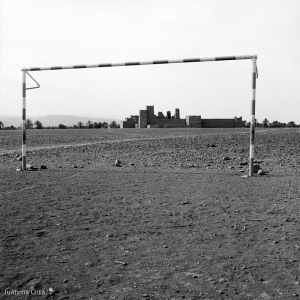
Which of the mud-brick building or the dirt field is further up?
the mud-brick building

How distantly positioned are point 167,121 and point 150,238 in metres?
58.0

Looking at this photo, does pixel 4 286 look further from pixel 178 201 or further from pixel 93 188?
pixel 93 188

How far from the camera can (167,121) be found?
61.8 m

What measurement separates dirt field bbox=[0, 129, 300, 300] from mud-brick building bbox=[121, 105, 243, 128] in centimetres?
5107

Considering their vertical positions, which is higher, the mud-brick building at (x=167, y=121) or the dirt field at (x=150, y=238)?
the mud-brick building at (x=167, y=121)

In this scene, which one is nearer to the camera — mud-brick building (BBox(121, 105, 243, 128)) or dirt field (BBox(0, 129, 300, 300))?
dirt field (BBox(0, 129, 300, 300))

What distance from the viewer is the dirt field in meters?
3.01

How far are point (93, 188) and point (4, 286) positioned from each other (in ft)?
13.5

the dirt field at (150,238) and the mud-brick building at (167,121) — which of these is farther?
the mud-brick building at (167,121)

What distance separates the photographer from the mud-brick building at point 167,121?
60156mm

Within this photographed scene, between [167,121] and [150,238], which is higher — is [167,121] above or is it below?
above

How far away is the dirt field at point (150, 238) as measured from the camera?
3012 millimetres

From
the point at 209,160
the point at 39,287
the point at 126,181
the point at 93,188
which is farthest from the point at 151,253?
the point at 209,160

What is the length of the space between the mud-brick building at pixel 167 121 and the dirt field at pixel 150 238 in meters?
51.1
